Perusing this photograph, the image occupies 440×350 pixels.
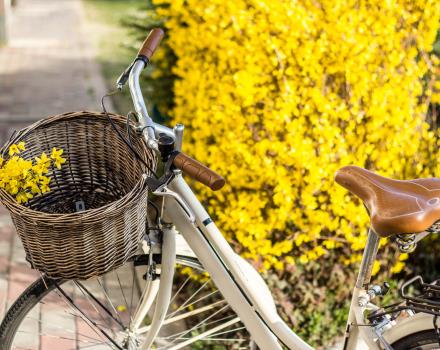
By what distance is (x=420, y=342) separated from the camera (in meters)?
2.22

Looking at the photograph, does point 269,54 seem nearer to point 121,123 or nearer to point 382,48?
point 382,48

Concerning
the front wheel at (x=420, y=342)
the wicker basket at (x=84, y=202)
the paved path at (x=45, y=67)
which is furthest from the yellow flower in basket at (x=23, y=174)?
the paved path at (x=45, y=67)

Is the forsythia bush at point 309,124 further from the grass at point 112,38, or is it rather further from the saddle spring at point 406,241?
the grass at point 112,38

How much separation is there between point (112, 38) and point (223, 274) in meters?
7.39

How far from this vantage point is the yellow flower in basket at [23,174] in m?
2.28

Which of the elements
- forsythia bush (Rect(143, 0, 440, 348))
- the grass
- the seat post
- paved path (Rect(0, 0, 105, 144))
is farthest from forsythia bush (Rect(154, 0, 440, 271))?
paved path (Rect(0, 0, 105, 144))

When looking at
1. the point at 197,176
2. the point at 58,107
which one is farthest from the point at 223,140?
the point at 58,107

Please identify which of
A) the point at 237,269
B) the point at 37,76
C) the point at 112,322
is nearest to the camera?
the point at 237,269

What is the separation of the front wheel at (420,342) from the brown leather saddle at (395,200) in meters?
0.33

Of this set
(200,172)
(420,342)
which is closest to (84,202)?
(200,172)

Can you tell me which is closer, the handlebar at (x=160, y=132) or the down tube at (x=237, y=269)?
the handlebar at (x=160, y=132)

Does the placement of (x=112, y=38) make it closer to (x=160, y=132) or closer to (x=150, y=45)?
(x=150, y=45)

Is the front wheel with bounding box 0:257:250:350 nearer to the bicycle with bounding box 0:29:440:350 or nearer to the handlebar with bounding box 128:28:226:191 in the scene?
the bicycle with bounding box 0:29:440:350

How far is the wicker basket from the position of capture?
2129 mm
